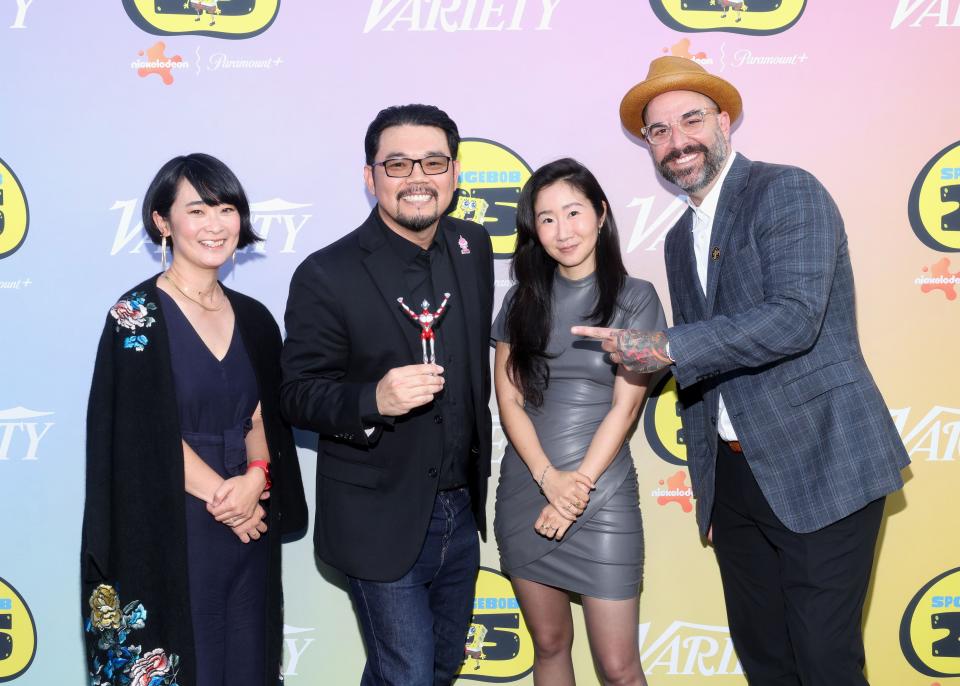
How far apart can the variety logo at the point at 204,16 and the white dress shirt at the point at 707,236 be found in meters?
1.75

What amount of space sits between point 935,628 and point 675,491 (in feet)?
3.99

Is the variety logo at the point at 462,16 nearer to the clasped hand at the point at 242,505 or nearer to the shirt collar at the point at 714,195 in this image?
the shirt collar at the point at 714,195

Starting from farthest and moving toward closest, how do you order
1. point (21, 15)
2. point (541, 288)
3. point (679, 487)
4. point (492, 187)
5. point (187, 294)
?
point (679, 487), point (492, 187), point (21, 15), point (541, 288), point (187, 294)

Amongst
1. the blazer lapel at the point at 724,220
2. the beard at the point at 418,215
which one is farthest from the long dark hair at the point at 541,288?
the beard at the point at 418,215

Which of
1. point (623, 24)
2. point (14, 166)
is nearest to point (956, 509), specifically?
point (623, 24)

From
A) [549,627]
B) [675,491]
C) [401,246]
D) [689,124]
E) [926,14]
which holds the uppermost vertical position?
[926,14]

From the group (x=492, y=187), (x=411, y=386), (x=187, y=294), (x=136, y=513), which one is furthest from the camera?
(x=492, y=187)

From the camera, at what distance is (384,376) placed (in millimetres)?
2164

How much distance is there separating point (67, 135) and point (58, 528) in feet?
5.07

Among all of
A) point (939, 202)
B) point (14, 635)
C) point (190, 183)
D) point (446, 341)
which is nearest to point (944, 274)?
point (939, 202)

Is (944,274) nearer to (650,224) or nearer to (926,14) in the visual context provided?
(926,14)

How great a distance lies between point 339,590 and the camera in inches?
124

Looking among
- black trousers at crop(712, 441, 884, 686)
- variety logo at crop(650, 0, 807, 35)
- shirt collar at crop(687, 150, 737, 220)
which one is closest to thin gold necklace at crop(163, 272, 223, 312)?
shirt collar at crop(687, 150, 737, 220)

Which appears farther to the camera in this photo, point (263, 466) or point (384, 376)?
point (263, 466)
